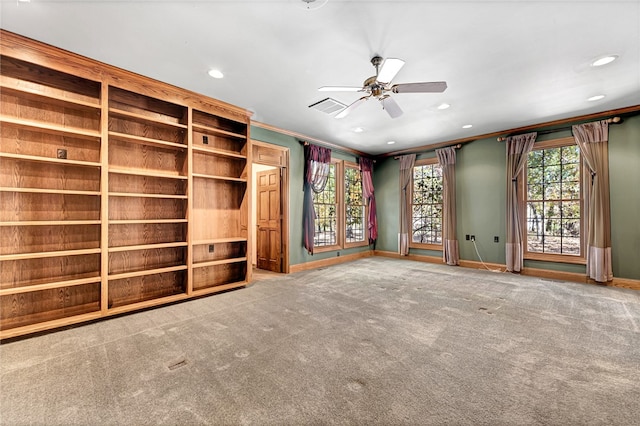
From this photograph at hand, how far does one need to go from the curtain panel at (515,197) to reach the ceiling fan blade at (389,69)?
4.04 m

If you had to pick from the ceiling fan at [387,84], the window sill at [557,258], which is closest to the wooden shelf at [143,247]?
the ceiling fan at [387,84]

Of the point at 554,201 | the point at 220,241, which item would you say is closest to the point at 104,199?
the point at 220,241

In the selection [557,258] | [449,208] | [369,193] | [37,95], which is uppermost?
[37,95]

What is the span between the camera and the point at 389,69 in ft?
8.23

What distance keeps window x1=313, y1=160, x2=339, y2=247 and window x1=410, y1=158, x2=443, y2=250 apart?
6.67ft

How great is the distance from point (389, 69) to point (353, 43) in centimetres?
44

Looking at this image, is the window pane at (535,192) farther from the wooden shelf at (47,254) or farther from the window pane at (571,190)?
the wooden shelf at (47,254)

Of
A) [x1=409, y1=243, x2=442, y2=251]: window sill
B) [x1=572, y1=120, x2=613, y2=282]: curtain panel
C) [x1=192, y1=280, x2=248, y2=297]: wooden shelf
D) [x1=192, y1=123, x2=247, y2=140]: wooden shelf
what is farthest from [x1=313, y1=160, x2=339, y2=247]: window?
[x1=572, y1=120, x2=613, y2=282]: curtain panel

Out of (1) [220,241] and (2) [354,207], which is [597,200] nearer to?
(2) [354,207]

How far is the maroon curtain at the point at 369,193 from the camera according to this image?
724 cm

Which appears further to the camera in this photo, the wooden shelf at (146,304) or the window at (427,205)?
the window at (427,205)

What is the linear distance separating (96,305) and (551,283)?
6699 millimetres

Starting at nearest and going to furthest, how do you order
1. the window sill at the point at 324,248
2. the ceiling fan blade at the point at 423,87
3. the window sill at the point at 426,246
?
the ceiling fan blade at the point at 423,87 < the window sill at the point at 324,248 < the window sill at the point at 426,246

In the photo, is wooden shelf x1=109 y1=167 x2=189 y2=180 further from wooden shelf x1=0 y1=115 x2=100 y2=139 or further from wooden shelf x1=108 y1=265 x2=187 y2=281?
wooden shelf x1=108 y1=265 x2=187 y2=281
